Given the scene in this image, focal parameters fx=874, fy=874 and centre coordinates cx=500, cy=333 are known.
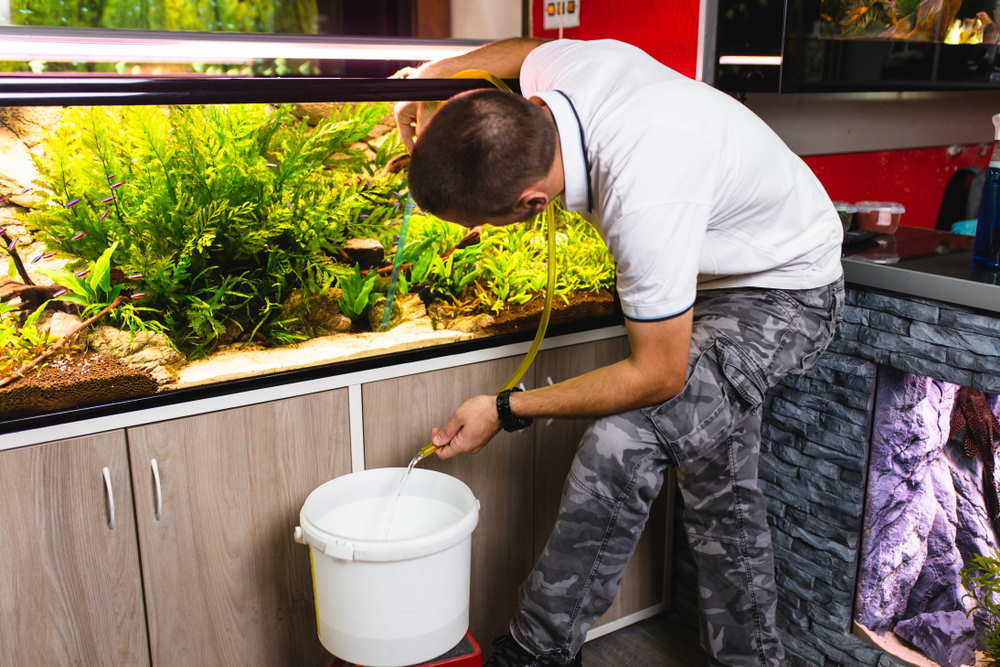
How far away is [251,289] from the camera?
1.85m

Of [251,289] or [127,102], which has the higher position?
[127,102]

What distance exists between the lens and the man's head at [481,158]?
152 centimetres

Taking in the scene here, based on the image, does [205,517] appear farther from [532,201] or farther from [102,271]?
[532,201]

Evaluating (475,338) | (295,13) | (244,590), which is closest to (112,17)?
(295,13)

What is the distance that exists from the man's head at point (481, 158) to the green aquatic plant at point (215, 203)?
0.34 metres

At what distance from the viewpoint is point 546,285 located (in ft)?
6.98

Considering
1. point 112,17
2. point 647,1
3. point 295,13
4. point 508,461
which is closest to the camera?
point 508,461

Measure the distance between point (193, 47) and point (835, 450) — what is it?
70.7 inches

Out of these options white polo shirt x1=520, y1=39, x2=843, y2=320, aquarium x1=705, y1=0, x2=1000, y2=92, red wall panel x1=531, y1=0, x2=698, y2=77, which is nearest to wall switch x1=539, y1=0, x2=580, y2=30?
red wall panel x1=531, y1=0, x2=698, y2=77

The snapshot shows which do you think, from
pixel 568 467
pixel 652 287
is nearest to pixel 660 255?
pixel 652 287

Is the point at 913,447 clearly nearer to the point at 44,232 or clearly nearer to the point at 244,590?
the point at 244,590

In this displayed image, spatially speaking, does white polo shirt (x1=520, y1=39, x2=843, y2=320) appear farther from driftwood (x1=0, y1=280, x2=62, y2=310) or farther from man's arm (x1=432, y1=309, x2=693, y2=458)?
driftwood (x1=0, y1=280, x2=62, y2=310)

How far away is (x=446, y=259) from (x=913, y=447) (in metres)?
1.23

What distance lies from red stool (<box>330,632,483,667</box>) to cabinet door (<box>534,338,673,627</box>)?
22.9 inches
